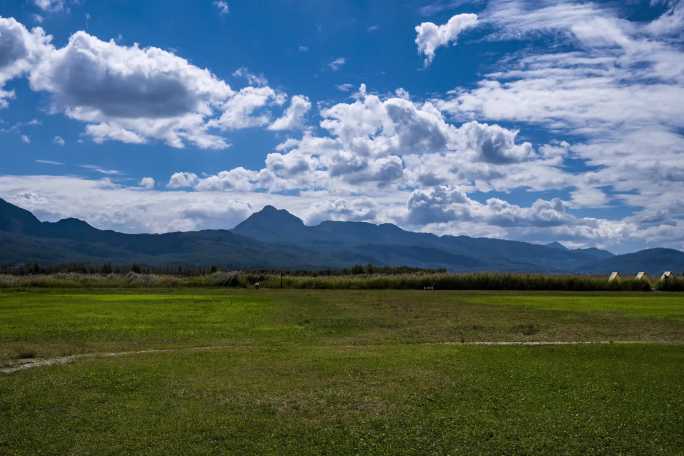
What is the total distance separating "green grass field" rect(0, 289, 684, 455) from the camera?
13.5 m

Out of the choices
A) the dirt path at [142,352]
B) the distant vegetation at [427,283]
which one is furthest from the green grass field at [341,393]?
the distant vegetation at [427,283]

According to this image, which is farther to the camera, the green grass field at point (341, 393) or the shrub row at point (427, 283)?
the shrub row at point (427, 283)

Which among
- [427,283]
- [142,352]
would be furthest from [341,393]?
[427,283]

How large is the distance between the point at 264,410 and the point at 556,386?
29.5 feet

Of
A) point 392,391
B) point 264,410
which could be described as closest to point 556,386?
point 392,391

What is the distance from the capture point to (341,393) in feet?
58.6

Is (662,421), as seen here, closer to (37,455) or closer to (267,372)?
(267,372)

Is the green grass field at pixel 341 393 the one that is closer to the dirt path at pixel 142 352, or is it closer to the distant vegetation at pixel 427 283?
the dirt path at pixel 142 352

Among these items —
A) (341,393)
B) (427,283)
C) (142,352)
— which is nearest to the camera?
(341,393)

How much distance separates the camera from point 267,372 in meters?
21.0

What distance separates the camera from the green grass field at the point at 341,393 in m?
13.5

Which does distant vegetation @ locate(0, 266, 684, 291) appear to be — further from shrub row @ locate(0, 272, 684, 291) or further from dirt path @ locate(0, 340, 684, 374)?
dirt path @ locate(0, 340, 684, 374)

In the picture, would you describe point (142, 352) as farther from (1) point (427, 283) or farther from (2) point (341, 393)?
(1) point (427, 283)

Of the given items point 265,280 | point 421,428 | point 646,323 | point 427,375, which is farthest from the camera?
point 265,280
